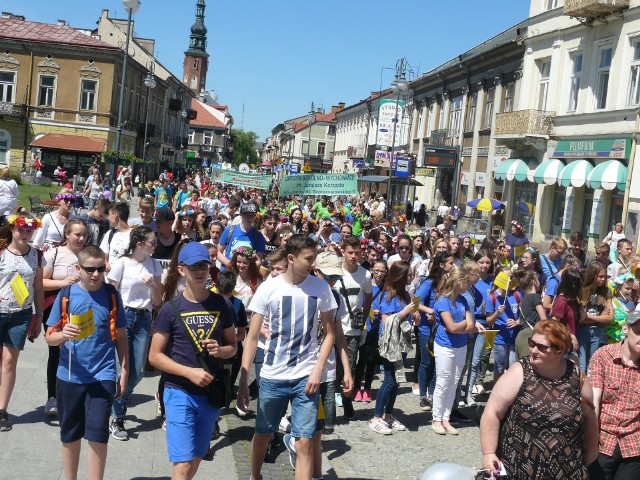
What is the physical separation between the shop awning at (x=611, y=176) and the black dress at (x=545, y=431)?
21978 mm

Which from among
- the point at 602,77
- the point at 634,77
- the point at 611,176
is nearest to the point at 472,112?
the point at 602,77

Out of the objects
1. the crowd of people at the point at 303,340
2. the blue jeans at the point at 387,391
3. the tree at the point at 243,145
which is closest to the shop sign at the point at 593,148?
the crowd of people at the point at 303,340

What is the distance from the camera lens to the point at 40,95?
176 ft

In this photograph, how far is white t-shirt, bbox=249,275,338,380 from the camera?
568cm

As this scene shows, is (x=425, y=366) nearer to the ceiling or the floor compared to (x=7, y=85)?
nearer to the floor

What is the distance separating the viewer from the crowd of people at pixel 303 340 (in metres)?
4.41

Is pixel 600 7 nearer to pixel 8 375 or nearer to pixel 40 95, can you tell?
pixel 8 375

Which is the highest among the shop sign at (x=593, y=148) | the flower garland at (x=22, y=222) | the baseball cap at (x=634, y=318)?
the shop sign at (x=593, y=148)

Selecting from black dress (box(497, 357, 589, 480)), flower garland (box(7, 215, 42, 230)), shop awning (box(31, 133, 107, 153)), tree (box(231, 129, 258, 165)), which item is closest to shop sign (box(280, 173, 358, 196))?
flower garland (box(7, 215, 42, 230))

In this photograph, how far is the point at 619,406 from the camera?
4.93 meters

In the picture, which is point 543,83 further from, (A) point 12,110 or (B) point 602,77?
(A) point 12,110

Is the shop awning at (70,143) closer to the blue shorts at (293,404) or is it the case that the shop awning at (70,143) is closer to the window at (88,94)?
the window at (88,94)

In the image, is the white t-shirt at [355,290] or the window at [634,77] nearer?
the white t-shirt at [355,290]

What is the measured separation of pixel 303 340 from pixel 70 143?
163 ft
